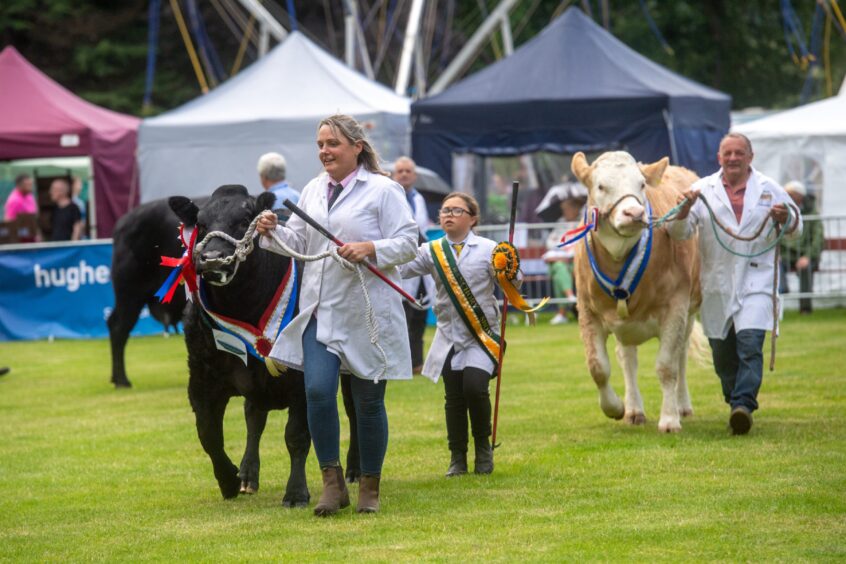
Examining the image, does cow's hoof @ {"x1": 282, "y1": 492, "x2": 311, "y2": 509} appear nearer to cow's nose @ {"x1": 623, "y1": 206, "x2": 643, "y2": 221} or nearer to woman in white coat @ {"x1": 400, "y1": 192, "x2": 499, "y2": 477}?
woman in white coat @ {"x1": 400, "y1": 192, "x2": 499, "y2": 477}

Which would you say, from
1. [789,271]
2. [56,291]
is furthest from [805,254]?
[56,291]

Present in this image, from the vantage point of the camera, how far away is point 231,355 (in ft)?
26.8

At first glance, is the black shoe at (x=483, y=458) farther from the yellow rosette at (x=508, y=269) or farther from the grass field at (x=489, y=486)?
the yellow rosette at (x=508, y=269)

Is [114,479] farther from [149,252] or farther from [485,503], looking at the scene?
[149,252]

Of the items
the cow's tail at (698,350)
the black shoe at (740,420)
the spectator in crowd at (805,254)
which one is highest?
the spectator in crowd at (805,254)

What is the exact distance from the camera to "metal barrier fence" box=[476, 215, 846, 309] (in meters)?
20.4

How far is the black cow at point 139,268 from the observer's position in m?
14.4

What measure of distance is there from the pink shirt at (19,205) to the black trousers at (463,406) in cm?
1603

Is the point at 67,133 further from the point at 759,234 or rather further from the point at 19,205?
the point at 759,234

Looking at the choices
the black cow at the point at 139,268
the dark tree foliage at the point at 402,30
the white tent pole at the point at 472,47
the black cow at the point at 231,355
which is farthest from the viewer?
the dark tree foliage at the point at 402,30

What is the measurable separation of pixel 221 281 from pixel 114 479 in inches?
95.2

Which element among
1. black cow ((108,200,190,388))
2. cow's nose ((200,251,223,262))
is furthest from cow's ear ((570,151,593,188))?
black cow ((108,200,190,388))

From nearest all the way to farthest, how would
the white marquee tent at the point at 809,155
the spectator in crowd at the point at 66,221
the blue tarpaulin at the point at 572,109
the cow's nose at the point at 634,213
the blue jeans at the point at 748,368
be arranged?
1. the cow's nose at the point at 634,213
2. the blue jeans at the point at 748,368
3. the blue tarpaulin at the point at 572,109
4. the white marquee tent at the point at 809,155
5. the spectator in crowd at the point at 66,221

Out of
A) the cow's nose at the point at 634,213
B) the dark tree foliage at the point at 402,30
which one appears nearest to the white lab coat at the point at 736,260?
the cow's nose at the point at 634,213
